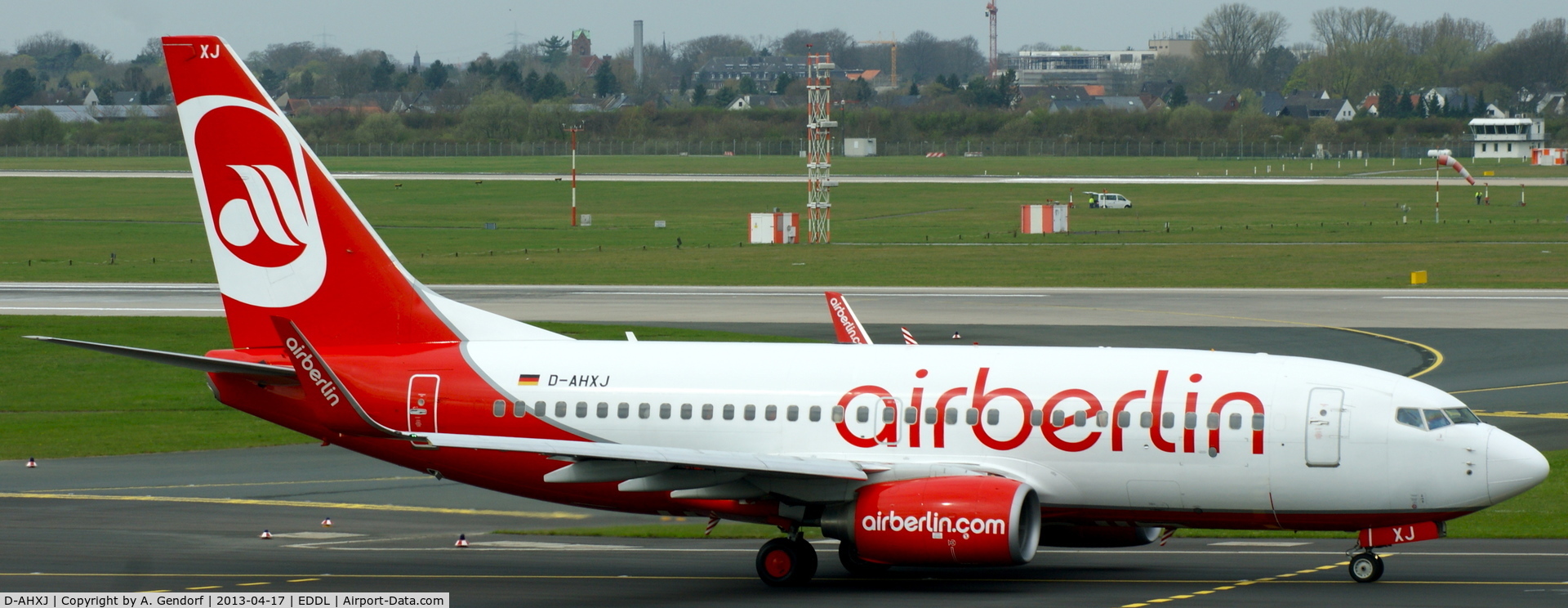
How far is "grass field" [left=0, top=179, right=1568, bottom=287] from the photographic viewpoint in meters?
83.7

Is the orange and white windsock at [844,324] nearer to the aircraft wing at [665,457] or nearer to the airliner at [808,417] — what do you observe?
the airliner at [808,417]

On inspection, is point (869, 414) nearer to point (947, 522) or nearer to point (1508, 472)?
point (947, 522)

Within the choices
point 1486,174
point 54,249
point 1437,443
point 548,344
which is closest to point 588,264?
point 54,249

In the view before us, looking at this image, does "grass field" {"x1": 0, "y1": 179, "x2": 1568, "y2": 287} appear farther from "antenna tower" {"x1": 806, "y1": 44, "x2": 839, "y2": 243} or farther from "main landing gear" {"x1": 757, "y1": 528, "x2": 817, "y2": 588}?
"main landing gear" {"x1": 757, "y1": 528, "x2": 817, "y2": 588}

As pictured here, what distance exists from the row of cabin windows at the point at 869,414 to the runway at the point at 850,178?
499ft

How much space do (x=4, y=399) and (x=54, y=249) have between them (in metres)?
66.6

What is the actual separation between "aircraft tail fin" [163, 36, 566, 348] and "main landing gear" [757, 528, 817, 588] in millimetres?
5368

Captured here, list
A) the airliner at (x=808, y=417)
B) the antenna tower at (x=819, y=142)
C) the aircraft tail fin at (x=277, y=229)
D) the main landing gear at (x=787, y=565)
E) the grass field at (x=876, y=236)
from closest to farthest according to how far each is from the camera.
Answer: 1. the airliner at (x=808, y=417)
2. the main landing gear at (x=787, y=565)
3. the aircraft tail fin at (x=277, y=229)
4. the grass field at (x=876, y=236)
5. the antenna tower at (x=819, y=142)

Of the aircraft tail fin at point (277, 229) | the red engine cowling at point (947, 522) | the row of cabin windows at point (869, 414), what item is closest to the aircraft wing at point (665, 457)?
the red engine cowling at point (947, 522)

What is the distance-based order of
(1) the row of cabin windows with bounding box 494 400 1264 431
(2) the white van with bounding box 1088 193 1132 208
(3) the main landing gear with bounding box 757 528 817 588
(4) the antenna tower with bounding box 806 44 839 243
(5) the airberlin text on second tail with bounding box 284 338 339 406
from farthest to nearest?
(2) the white van with bounding box 1088 193 1132 208 → (4) the antenna tower with bounding box 806 44 839 243 → (3) the main landing gear with bounding box 757 528 817 588 → (5) the airberlin text on second tail with bounding box 284 338 339 406 → (1) the row of cabin windows with bounding box 494 400 1264 431

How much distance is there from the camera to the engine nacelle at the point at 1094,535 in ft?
79.4

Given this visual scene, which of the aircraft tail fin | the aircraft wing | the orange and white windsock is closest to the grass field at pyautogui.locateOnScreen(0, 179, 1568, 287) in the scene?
the orange and white windsock

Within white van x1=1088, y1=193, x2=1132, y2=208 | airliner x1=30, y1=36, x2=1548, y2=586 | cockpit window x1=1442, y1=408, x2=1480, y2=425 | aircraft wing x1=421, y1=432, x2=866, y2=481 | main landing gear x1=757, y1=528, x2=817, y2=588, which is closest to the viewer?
aircraft wing x1=421, y1=432, x2=866, y2=481

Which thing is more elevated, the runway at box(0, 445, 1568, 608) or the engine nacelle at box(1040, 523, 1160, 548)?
the engine nacelle at box(1040, 523, 1160, 548)
